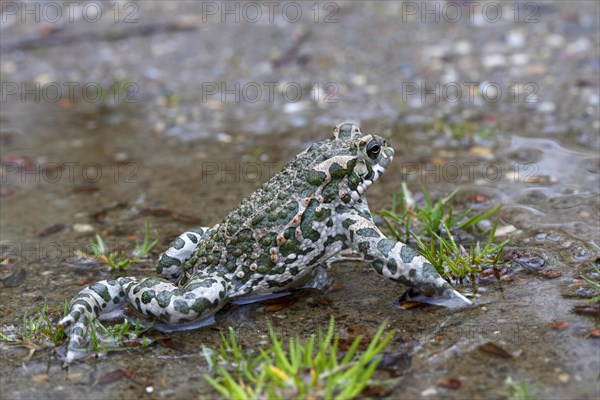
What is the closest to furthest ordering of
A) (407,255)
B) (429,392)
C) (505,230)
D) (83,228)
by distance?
(429,392), (407,255), (505,230), (83,228)

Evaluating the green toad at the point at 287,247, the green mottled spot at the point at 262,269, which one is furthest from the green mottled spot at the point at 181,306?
the green mottled spot at the point at 262,269

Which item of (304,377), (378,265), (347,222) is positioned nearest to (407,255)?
(378,265)

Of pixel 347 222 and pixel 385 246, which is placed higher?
pixel 347 222

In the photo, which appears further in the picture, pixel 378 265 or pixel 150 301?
pixel 378 265

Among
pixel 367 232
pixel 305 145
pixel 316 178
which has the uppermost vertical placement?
pixel 316 178

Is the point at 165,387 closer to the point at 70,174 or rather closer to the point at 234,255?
the point at 234,255

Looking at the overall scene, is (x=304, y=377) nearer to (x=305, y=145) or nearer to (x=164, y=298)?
(x=164, y=298)

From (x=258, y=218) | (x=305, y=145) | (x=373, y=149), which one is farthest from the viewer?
(x=305, y=145)
